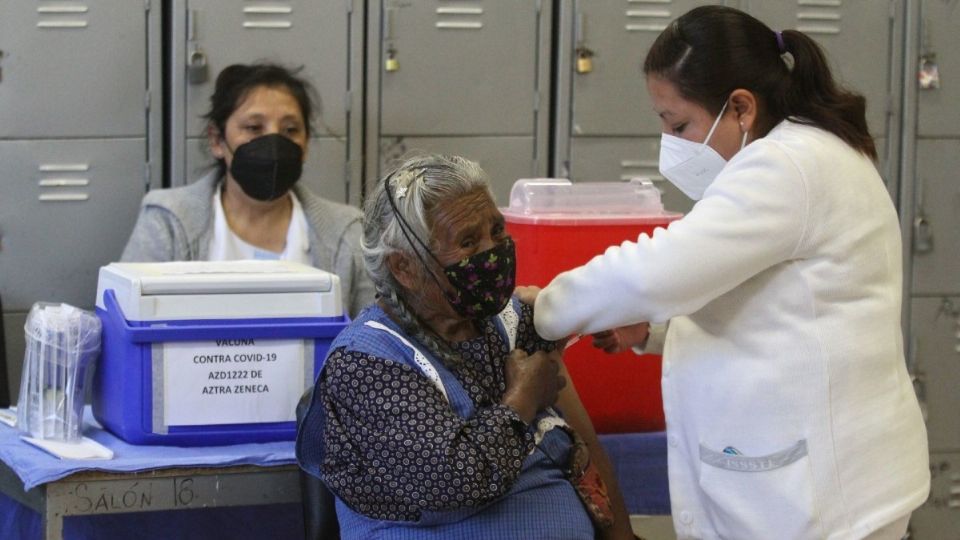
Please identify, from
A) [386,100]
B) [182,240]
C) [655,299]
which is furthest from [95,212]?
[655,299]

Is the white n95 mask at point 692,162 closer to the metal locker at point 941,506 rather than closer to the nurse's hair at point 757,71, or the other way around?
the nurse's hair at point 757,71

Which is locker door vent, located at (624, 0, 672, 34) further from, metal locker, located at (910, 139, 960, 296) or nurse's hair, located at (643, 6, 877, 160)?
nurse's hair, located at (643, 6, 877, 160)

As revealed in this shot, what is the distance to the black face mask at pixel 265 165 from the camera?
3.50 m

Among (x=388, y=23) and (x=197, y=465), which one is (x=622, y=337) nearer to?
(x=197, y=465)

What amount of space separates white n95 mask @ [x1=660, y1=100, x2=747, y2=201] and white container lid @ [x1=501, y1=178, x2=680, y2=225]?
39cm

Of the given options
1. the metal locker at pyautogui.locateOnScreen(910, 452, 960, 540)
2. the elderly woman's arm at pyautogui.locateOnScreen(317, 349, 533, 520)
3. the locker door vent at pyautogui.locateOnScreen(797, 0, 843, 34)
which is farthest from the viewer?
the metal locker at pyautogui.locateOnScreen(910, 452, 960, 540)

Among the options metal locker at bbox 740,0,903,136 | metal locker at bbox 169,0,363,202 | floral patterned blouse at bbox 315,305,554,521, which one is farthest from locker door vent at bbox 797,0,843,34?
floral patterned blouse at bbox 315,305,554,521

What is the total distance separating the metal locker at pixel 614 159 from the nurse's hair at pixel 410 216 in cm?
207

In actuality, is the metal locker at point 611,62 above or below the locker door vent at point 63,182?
above

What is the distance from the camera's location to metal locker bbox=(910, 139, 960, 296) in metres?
4.32

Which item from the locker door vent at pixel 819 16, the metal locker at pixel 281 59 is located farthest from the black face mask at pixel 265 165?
the locker door vent at pixel 819 16

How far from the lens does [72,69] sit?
3814 mm

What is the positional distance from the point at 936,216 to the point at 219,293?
2.84 m

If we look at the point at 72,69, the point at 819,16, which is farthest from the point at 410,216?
the point at 819,16
